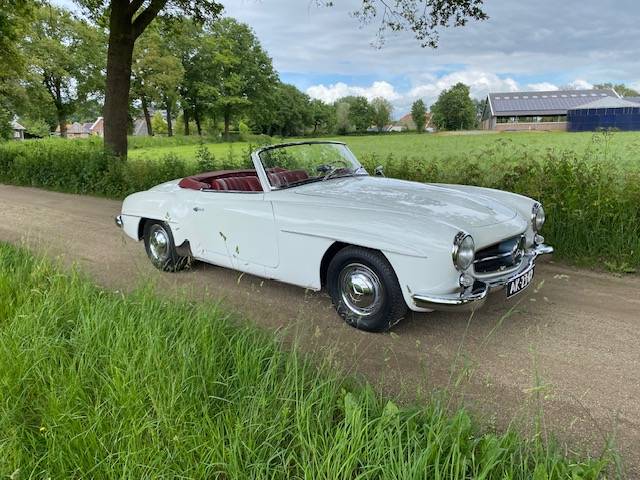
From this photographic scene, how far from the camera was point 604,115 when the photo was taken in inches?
2630

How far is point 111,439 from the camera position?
6.96 ft

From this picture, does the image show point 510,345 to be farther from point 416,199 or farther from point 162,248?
point 162,248

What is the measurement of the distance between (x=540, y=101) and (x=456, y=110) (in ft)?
50.6

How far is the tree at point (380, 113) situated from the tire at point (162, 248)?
105 meters

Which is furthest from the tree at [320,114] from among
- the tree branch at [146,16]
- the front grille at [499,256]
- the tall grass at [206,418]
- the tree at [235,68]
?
the tall grass at [206,418]

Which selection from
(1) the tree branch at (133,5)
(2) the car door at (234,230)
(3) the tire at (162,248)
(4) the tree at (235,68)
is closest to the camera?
(2) the car door at (234,230)

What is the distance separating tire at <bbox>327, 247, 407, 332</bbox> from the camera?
3.28m

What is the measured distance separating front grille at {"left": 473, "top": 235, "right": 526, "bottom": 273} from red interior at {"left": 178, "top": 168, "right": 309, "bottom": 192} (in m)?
1.82

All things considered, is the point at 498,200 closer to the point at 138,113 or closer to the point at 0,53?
the point at 0,53

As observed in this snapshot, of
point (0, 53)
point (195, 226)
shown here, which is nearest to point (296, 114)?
point (0, 53)

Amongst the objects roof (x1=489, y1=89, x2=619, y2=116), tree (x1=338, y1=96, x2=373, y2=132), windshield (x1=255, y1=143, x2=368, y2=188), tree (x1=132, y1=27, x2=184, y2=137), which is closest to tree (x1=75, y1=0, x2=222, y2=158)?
windshield (x1=255, y1=143, x2=368, y2=188)

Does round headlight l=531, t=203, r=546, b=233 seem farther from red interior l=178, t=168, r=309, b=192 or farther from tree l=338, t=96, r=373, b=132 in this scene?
tree l=338, t=96, r=373, b=132

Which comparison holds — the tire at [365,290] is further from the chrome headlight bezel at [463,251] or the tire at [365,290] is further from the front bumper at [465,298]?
the chrome headlight bezel at [463,251]

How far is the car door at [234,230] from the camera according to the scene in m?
3.99
